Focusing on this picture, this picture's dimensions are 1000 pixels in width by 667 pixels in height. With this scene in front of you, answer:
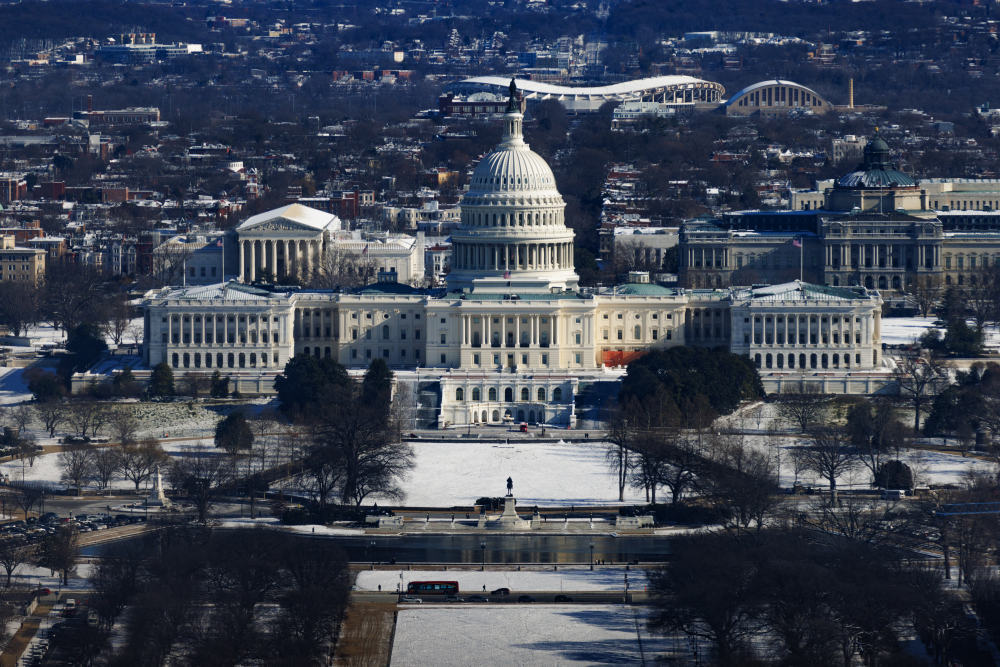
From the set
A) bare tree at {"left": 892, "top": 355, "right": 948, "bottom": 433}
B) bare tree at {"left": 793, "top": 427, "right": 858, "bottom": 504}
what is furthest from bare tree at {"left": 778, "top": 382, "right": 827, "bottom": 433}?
bare tree at {"left": 793, "top": 427, "right": 858, "bottom": 504}

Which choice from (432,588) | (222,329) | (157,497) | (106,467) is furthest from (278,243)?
(432,588)

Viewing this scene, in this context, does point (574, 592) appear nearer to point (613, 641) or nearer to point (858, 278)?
point (613, 641)

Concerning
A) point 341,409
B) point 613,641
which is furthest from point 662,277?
point 613,641

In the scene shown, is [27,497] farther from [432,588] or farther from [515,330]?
[515,330]

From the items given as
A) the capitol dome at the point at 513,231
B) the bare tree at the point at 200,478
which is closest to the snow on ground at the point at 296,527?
the bare tree at the point at 200,478

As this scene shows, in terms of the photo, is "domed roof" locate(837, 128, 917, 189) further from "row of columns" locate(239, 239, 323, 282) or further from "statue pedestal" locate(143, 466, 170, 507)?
"statue pedestal" locate(143, 466, 170, 507)

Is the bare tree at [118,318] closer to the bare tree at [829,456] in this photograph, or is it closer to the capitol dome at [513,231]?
the capitol dome at [513,231]
